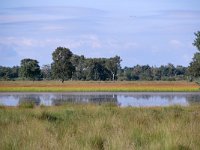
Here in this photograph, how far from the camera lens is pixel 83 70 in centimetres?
12194

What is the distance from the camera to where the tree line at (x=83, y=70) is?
96562 mm

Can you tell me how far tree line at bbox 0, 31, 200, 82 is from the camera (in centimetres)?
9656

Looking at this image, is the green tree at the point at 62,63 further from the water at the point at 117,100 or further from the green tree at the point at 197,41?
the green tree at the point at 197,41

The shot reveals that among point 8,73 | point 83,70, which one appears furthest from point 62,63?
point 8,73

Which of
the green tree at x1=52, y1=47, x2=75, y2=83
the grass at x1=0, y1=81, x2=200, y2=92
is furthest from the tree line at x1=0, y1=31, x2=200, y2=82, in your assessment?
the grass at x1=0, y1=81, x2=200, y2=92

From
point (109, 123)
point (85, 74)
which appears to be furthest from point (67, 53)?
point (109, 123)

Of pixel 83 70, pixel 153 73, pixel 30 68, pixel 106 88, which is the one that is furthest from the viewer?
pixel 153 73

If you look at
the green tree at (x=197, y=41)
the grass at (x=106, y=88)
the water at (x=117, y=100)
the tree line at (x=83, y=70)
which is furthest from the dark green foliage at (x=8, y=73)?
the green tree at (x=197, y=41)

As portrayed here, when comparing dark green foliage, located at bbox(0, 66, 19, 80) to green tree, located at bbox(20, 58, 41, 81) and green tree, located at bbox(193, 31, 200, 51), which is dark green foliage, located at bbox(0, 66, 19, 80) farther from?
green tree, located at bbox(193, 31, 200, 51)

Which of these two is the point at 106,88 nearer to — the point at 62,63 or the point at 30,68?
the point at 62,63

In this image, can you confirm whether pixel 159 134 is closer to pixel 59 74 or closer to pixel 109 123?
pixel 109 123

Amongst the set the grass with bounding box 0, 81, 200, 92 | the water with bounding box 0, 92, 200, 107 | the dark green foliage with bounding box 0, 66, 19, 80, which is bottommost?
the water with bounding box 0, 92, 200, 107

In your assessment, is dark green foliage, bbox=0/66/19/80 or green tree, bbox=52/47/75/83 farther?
dark green foliage, bbox=0/66/19/80

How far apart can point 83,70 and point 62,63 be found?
26767mm
